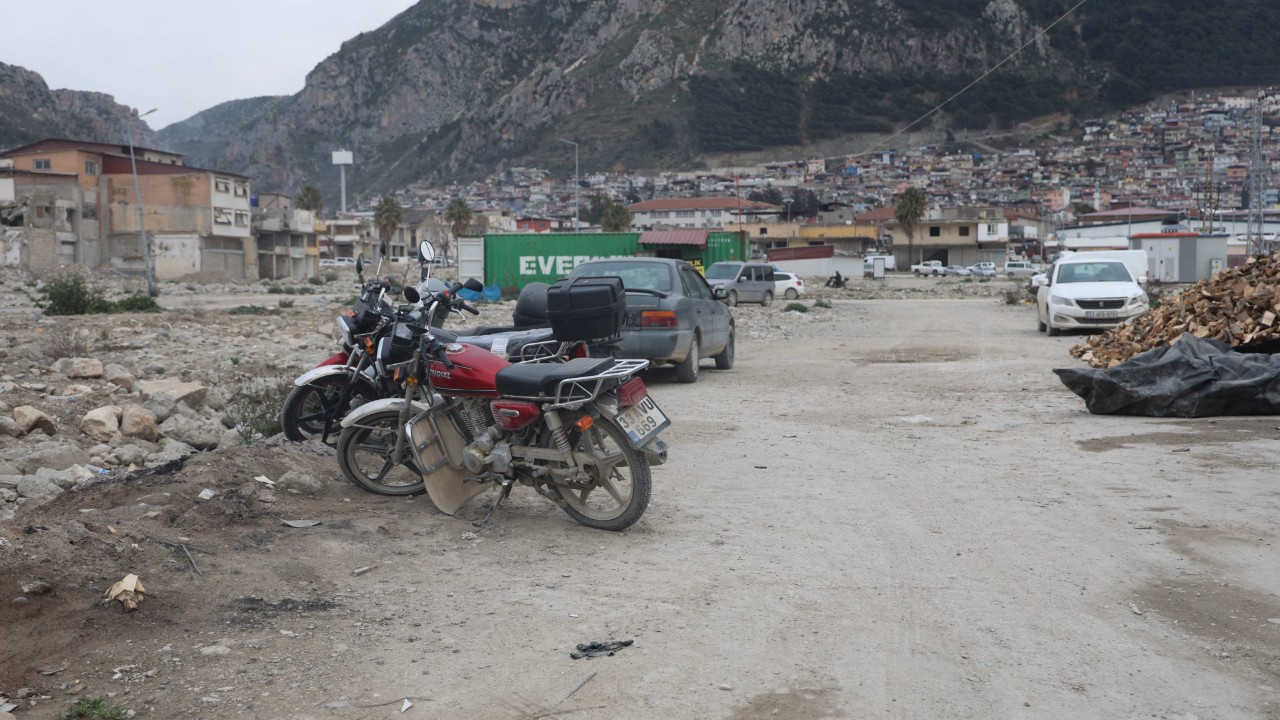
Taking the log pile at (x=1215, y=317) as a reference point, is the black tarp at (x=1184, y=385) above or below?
below

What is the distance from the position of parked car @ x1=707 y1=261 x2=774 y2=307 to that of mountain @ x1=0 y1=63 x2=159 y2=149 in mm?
115714

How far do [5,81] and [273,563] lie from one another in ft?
564

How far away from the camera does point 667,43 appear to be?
541ft

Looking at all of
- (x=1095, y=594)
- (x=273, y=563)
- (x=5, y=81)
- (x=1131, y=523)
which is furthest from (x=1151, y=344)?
(x=5, y=81)

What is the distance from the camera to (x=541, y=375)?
6320 millimetres

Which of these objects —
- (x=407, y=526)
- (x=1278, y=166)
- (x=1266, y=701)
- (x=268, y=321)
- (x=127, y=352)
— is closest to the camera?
(x=1266, y=701)

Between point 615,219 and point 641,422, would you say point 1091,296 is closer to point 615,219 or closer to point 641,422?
point 641,422

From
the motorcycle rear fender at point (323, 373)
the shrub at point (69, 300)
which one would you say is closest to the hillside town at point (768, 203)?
the shrub at point (69, 300)

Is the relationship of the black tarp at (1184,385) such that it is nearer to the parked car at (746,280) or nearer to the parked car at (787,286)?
the parked car at (746,280)

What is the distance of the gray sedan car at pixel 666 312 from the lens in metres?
13.7

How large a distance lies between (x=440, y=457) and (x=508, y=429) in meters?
0.55

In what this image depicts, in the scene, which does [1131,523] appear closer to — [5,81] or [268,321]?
[268,321]

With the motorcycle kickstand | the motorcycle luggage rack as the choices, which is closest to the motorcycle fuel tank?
the motorcycle luggage rack

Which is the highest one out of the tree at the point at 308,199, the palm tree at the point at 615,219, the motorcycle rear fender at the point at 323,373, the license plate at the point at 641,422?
the tree at the point at 308,199
